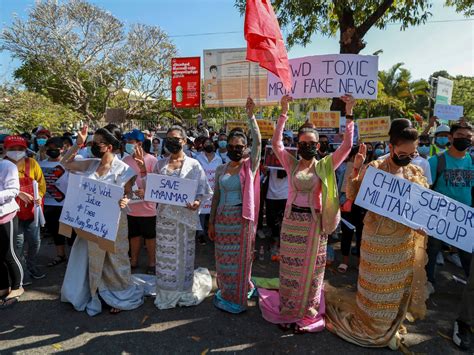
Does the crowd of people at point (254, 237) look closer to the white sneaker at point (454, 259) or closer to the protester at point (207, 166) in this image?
the white sneaker at point (454, 259)

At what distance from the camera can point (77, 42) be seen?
986 inches

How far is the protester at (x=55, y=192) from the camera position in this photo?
5117 millimetres

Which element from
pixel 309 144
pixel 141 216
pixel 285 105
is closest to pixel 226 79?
pixel 141 216

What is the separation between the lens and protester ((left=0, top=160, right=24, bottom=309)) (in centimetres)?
368

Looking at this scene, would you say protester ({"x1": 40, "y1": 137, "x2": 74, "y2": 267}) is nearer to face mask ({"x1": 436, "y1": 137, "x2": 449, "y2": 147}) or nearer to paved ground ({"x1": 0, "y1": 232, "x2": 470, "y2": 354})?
paved ground ({"x1": 0, "y1": 232, "x2": 470, "y2": 354})

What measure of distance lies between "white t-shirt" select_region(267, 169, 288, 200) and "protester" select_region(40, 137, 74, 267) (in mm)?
3435

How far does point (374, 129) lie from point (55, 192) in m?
6.10

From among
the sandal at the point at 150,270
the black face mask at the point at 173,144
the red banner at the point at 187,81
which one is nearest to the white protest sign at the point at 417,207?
the black face mask at the point at 173,144

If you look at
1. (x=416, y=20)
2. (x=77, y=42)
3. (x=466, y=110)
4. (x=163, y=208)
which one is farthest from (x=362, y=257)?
(x=466, y=110)

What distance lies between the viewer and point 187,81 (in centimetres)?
1330

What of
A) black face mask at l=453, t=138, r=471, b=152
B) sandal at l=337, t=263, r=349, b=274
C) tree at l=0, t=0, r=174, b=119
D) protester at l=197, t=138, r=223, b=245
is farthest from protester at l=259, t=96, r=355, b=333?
tree at l=0, t=0, r=174, b=119

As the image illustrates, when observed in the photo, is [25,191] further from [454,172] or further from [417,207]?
[454,172]

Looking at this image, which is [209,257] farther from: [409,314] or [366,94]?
[366,94]

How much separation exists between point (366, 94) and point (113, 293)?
444 centimetres
